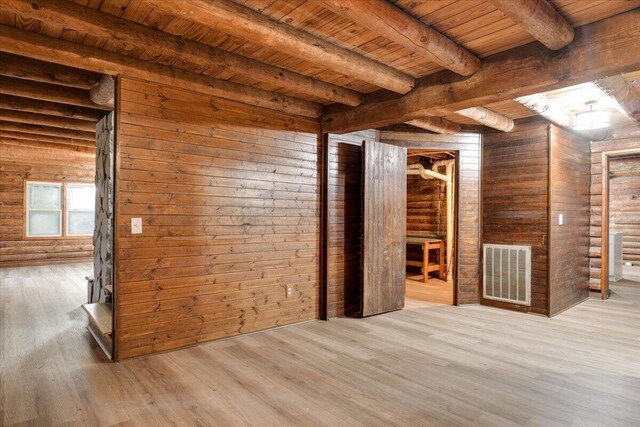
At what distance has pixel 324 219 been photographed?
4.42 meters

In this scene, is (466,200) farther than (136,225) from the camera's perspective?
Yes

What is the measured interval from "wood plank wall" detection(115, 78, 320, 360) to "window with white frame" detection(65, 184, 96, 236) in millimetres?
7077

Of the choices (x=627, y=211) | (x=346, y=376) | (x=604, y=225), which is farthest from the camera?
(x=627, y=211)

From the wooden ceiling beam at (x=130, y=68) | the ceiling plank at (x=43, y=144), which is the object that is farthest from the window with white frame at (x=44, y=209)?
the wooden ceiling beam at (x=130, y=68)

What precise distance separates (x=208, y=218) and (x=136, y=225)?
2.10 feet

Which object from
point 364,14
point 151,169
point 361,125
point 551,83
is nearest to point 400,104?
point 361,125

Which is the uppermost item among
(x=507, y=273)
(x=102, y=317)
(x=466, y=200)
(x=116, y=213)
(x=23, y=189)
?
(x=23, y=189)

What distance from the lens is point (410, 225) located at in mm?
8516

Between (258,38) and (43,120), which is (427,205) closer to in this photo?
(258,38)

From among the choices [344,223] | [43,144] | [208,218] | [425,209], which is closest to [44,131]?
[43,144]

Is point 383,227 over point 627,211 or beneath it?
beneath

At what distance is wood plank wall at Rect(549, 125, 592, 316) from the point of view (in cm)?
464

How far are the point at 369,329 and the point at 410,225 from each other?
4.88 m

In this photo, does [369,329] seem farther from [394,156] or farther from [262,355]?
[394,156]
